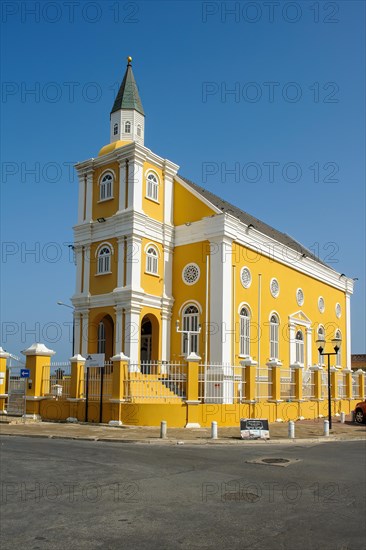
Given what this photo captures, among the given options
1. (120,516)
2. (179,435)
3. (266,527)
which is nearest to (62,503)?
(120,516)

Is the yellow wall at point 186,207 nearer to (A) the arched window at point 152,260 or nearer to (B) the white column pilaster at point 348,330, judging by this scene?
(A) the arched window at point 152,260

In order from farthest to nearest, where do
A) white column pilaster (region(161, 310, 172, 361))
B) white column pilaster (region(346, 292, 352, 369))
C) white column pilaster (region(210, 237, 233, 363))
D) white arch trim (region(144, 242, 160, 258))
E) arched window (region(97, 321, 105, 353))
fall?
white column pilaster (region(346, 292, 352, 369))
arched window (region(97, 321, 105, 353))
white column pilaster (region(161, 310, 172, 361))
white arch trim (region(144, 242, 160, 258))
white column pilaster (region(210, 237, 233, 363))

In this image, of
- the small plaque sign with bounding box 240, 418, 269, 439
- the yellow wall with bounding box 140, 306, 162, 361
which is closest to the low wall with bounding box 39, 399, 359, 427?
the small plaque sign with bounding box 240, 418, 269, 439

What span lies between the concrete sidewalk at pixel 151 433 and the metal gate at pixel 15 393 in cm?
145

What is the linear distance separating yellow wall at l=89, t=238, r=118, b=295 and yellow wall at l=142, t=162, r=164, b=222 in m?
2.39

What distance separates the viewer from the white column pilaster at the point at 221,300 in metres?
28.9

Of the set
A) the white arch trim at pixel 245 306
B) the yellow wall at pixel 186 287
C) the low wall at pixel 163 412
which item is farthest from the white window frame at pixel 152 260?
the low wall at pixel 163 412

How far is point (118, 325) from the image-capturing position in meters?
29.3

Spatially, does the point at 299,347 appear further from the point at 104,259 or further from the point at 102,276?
the point at 104,259

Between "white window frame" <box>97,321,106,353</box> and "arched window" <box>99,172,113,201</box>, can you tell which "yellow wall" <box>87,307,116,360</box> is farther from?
"arched window" <box>99,172,113,201</box>

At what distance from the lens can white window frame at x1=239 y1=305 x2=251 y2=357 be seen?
3105 cm

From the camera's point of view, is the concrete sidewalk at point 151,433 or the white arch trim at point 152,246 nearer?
the concrete sidewalk at point 151,433

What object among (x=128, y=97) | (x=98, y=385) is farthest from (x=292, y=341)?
(x=128, y=97)

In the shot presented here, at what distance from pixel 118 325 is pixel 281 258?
12.1 m
